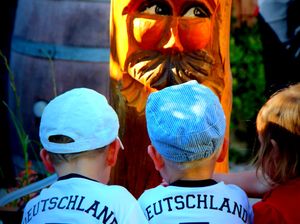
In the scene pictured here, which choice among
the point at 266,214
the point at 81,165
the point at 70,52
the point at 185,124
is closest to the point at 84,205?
the point at 81,165

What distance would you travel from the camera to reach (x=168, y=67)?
2875mm

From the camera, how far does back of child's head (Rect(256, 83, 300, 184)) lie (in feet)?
7.29

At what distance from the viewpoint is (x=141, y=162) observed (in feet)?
9.96

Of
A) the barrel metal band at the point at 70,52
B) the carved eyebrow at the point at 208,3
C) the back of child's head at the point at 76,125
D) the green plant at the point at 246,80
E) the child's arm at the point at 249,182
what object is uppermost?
the carved eyebrow at the point at 208,3

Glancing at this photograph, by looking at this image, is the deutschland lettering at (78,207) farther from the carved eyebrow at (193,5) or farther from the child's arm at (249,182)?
the carved eyebrow at (193,5)

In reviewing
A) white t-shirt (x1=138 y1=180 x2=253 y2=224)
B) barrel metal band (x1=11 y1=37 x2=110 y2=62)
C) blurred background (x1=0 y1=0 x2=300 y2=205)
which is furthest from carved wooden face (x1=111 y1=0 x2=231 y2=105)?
barrel metal band (x1=11 y1=37 x2=110 y2=62)

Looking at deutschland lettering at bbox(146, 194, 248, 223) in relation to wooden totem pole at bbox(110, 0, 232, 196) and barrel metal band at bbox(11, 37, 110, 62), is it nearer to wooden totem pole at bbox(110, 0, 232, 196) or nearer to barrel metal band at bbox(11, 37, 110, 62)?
wooden totem pole at bbox(110, 0, 232, 196)

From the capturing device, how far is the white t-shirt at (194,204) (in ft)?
6.85

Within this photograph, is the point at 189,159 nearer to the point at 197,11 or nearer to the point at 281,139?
the point at 281,139

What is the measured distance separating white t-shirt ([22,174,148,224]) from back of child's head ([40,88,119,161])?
0.10 metres

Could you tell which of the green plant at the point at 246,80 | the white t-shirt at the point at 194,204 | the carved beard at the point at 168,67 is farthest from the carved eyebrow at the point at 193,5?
the green plant at the point at 246,80

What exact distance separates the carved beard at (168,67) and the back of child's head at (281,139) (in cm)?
67

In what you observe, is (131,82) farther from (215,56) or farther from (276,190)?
(276,190)

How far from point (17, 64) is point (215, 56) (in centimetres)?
184
